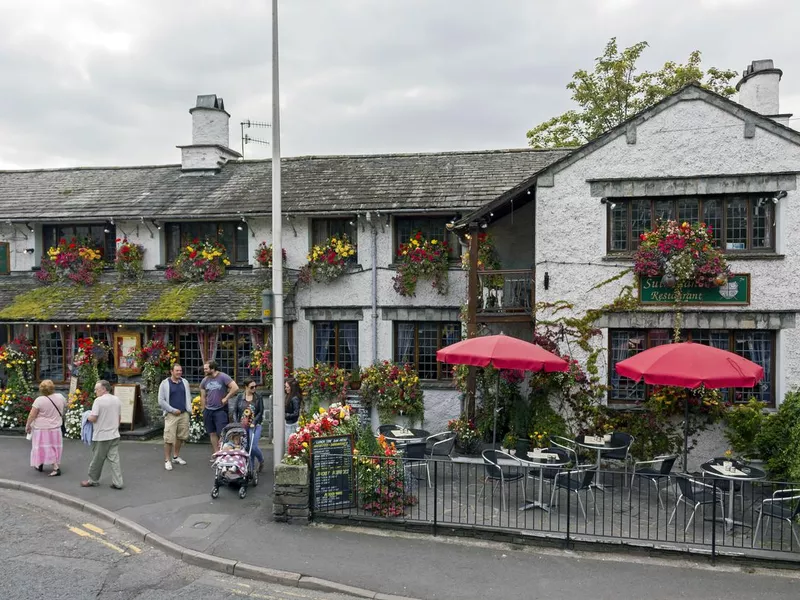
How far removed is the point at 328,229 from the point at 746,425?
1083 centimetres

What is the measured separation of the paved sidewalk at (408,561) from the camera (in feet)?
24.3

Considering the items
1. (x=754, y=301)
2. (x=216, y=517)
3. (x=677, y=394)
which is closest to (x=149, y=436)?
(x=216, y=517)

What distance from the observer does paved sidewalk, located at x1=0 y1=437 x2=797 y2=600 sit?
741 cm

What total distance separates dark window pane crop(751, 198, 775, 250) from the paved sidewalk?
6.95 meters

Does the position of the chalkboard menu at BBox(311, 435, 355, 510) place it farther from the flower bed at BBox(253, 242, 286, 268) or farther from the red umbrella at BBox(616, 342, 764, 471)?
the flower bed at BBox(253, 242, 286, 268)

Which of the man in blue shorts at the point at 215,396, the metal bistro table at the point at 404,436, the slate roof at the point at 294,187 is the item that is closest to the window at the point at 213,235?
the slate roof at the point at 294,187

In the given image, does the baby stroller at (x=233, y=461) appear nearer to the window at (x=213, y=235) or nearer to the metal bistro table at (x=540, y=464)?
the metal bistro table at (x=540, y=464)

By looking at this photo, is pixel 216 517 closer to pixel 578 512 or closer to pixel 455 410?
pixel 578 512

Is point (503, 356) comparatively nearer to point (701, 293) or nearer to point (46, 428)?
point (701, 293)

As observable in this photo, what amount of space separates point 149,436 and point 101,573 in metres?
8.15

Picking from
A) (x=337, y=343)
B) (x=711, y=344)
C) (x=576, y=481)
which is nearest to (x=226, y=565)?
(x=576, y=481)

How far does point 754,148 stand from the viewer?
12.0m

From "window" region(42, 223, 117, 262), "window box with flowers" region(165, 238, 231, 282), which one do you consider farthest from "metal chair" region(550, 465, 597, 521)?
"window" region(42, 223, 117, 262)

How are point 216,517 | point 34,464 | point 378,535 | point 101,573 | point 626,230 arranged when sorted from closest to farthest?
point 101,573 → point 378,535 → point 216,517 → point 34,464 → point 626,230
